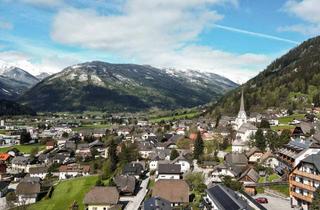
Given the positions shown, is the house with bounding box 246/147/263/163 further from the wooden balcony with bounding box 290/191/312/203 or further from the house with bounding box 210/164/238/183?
the wooden balcony with bounding box 290/191/312/203

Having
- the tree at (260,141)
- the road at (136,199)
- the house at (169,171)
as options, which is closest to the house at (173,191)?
the road at (136,199)

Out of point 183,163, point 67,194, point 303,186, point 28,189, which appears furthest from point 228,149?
point 303,186

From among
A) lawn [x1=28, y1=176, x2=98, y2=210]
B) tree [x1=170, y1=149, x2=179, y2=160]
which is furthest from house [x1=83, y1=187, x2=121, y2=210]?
tree [x1=170, y1=149, x2=179, y2=160]

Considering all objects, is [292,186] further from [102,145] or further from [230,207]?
[102,145]

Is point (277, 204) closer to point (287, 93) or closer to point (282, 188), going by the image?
point (282, 188)

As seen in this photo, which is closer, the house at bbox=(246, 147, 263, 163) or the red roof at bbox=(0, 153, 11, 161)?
the house at bbox=(246, 147, 263, 163)

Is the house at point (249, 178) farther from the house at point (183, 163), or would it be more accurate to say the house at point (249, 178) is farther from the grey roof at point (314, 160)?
the house at point (183, 163)

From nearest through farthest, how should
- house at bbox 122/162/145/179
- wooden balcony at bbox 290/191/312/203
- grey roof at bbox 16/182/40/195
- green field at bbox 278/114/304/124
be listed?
1. wooden balcony at bbox 290/191/312/203
2. grey roof at bbox 16/182/40/195
3. house at bbox 122/162/145/179
4. green field at bbox 278/114/304/124
